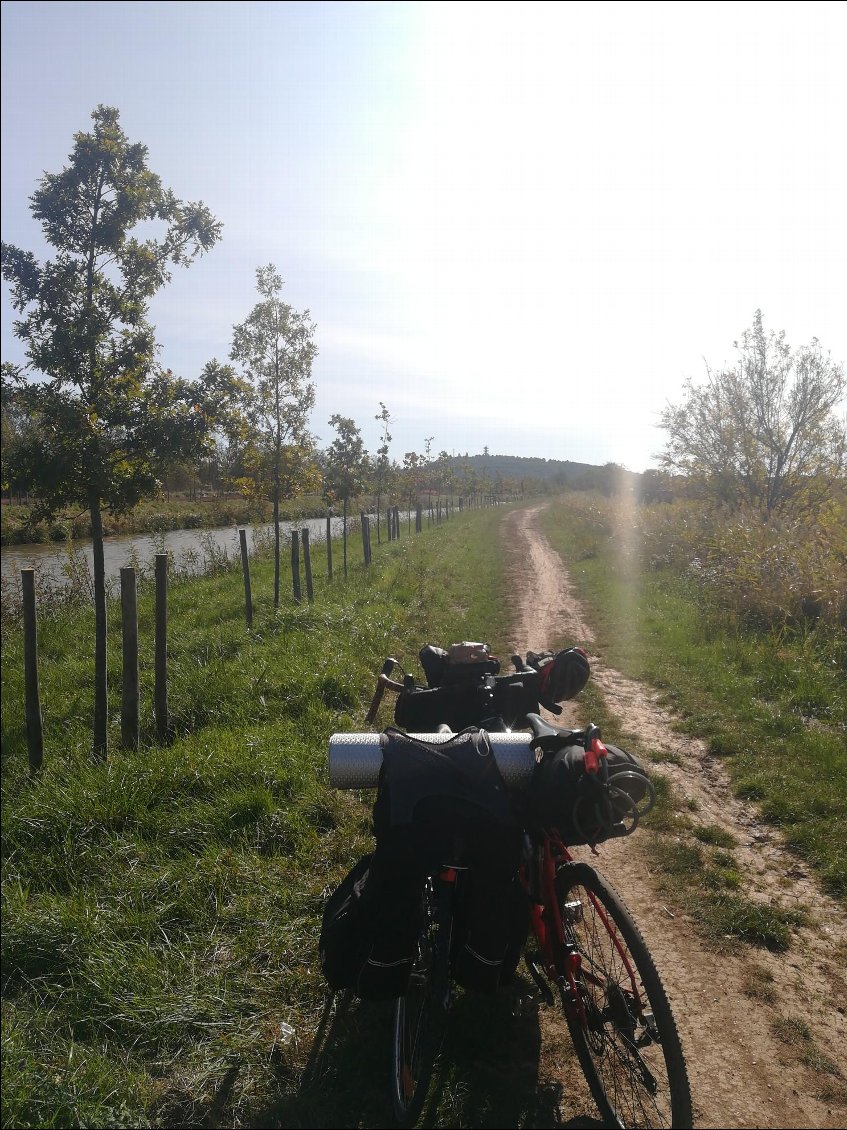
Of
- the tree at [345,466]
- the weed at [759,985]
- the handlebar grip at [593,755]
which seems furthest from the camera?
the tree at [345,466]

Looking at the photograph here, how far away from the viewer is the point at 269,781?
4.77 meters

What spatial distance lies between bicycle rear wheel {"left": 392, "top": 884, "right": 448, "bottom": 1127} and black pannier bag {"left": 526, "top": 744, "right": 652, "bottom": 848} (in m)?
0.58

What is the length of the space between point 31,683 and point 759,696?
6535mm

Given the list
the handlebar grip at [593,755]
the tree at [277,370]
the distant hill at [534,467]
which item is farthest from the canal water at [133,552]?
the distant hill at [534,467]

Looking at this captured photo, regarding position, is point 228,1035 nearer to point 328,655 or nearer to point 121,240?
point 328,655

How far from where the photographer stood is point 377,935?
2.32 m

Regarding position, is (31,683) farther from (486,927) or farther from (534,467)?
(534,467)

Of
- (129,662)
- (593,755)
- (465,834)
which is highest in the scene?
(593,755)

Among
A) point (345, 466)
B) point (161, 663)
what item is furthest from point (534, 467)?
point (161, 663)

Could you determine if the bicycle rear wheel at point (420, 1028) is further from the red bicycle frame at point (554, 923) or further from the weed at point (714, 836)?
the weed at point (714, 836)

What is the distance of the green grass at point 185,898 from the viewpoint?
2.50 m

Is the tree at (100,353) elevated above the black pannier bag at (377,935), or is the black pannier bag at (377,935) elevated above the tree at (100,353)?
the tree at (100,353)

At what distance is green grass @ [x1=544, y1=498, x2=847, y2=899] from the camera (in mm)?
4551

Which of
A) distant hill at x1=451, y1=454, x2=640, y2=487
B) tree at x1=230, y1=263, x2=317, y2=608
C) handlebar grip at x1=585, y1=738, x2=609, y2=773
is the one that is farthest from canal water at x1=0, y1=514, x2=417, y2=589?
distant hill at x1=451, y1=454, x2=640, y2=487
